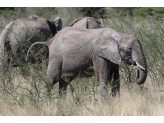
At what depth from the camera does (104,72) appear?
4.25m

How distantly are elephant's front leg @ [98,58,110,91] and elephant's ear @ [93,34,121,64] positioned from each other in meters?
0.10

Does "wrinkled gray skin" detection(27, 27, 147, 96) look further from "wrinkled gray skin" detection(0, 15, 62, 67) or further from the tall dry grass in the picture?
"wrinkled gray skin" detection(0, 15, 62, 67)

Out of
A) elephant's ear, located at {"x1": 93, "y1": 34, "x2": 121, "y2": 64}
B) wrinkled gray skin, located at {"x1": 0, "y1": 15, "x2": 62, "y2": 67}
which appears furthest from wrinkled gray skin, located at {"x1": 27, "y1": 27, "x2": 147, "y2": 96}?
wrinkled gray skin, located at {"x1": 0, "y1": 15, "x2": 62, "y2": 67}

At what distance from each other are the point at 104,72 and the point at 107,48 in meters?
0.38

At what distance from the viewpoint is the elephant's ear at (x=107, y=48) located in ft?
13.7

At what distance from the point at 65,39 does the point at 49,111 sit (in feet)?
4.26

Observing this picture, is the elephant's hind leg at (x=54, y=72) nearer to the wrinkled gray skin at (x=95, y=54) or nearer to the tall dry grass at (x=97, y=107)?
the wrinkled gray skin at (x=95, y=54)

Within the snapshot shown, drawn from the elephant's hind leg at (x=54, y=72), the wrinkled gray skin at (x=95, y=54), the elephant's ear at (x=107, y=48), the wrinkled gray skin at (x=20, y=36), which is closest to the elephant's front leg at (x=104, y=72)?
the wrinkled gray skin at (x=95, y=54)

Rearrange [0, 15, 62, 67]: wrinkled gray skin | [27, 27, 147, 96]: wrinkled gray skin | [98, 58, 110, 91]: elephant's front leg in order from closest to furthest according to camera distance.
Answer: [27, 27, 147, 96]: wrinkled gray skin < [98, 58, 110, 91]: elephant's front leg < [0, 15, 62, 67]: wrinkled gray skin

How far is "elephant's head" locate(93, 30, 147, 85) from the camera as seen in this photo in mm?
3994

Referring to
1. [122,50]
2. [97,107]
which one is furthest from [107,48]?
[97,107]

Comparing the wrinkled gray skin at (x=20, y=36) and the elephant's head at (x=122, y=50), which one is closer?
the elephant's head at (x=122, y=50)

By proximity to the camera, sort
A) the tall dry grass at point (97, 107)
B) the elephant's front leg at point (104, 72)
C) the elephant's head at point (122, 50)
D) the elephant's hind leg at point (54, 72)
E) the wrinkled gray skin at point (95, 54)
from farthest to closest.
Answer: the elephant's hind leg at point (54, 72) < the elephant's front leg at point (104, 72) < the wrinkled gray skin at point (95, 54) < the elephant's head at point (122, 50) < the tall dry grass at point (97, 107)

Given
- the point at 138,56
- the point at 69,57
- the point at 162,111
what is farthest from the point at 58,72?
the point at 162,111
